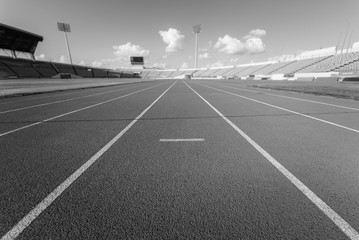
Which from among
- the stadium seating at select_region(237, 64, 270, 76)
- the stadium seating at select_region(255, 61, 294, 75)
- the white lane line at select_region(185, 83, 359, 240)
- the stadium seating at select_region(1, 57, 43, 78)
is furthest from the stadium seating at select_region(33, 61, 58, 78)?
the stadium seating at select_region(255, 61, 294, 75)

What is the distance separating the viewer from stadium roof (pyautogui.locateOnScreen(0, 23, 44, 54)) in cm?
4004

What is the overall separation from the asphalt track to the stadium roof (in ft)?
178

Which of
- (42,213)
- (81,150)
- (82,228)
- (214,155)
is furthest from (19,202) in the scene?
(214,155)

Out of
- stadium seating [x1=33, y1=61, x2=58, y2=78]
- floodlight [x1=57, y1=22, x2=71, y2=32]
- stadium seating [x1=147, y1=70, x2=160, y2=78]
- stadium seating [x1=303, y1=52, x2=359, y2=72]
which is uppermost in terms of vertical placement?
floodlight [x1=57, y1=22, x2=71, y2=32]

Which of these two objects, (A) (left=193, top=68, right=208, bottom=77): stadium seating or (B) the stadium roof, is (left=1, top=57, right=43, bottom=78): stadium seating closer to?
(B) the stadium roof

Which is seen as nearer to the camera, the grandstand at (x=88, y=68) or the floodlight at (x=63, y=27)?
the grandstand at (x=88, y=68)

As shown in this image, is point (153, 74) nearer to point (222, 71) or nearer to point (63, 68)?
point (222, 71)

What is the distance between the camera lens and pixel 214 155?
3.30m

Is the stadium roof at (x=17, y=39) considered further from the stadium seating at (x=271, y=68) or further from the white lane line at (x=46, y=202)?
the stadium seating at (x=271, y=68)

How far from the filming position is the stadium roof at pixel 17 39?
40.0m

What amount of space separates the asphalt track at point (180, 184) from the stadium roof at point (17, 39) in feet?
178

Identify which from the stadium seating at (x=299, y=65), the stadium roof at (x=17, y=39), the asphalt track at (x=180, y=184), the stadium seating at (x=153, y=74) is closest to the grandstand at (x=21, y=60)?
the stadium roof at (x=17, y=39)

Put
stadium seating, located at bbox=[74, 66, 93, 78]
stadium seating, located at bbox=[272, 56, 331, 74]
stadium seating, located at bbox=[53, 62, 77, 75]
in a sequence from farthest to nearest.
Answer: stadium seating, located at bbox=[74, 66, 93, 78]
stadium seating, located at bbox=[53, 62, 77, 75]
stadium seating, located at bbox=[272, 56, 331, 74]

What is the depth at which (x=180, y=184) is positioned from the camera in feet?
7.97
